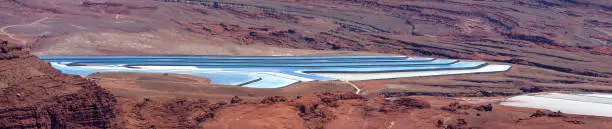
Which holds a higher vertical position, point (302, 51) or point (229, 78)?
point (229, 78)

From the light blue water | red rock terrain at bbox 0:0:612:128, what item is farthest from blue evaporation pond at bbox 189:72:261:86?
red rock terrain at bbox 0:0:612:128

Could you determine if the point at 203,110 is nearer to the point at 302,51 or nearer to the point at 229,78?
the point at 229,78

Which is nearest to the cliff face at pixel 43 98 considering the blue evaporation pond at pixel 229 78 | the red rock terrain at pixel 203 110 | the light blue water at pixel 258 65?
the red rock terrain at pixel 203 110

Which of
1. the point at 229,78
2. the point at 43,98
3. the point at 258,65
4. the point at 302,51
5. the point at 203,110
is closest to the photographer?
the point at 43,98

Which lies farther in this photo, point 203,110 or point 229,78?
point 229,78

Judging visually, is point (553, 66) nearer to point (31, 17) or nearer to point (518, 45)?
point (518, 45)

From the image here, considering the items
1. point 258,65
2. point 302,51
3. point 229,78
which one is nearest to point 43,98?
point 229,78

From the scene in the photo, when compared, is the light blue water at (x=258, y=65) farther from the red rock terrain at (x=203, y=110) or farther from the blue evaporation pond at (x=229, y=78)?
the red rock terrain at (x=203, y=110)

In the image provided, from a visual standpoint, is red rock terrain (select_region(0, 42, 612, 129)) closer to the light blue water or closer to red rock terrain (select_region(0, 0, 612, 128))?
red rock terrain (select_region(0, 0, 612, 128))
